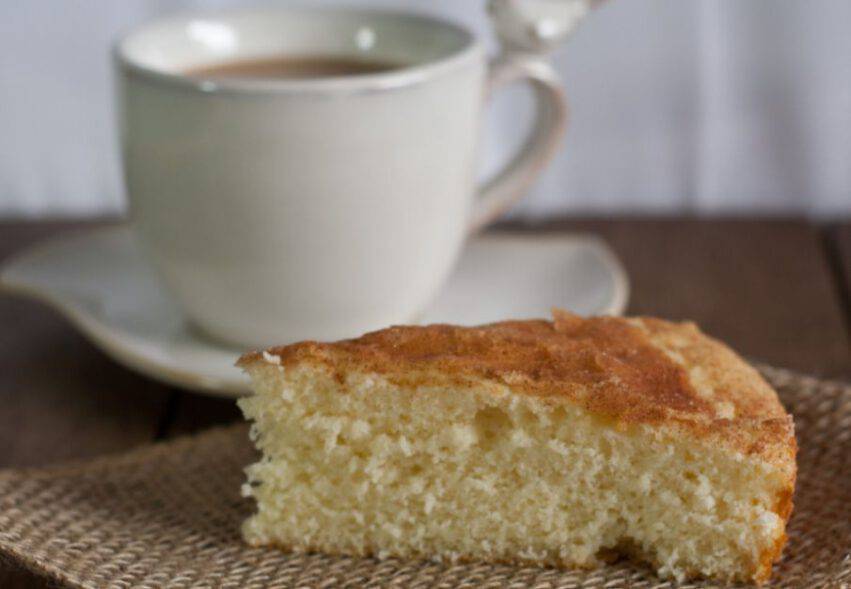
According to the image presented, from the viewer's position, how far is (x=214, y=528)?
4.09 feet

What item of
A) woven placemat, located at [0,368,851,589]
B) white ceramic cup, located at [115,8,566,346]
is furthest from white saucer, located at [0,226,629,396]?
woven placemat, located at [0,368,851,589]

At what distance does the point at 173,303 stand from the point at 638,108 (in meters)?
1.02

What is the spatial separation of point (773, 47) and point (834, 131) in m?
0.21

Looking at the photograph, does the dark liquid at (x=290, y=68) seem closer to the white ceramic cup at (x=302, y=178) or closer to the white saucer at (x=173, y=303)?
the white ceramic cup at (x=302, y=178)

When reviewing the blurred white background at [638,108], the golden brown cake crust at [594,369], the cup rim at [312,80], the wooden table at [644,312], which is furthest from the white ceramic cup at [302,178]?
the blurred white background at [638,108]

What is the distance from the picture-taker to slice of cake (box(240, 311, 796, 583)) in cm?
112

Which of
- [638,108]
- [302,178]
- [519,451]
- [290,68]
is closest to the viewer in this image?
[519,451]

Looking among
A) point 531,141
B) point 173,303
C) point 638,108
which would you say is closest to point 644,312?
point 531,141

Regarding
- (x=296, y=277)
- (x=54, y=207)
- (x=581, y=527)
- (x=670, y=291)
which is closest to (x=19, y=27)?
(x=54, y=207)

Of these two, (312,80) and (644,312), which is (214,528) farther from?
(644,312)

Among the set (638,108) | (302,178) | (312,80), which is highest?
(312,80)

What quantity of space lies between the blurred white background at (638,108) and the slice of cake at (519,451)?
3.93 ft

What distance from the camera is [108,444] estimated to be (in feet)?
5.17

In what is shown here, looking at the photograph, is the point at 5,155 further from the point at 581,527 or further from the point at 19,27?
the point at 581,527
